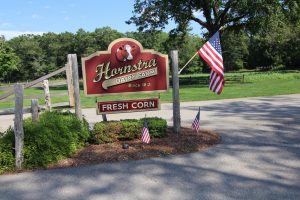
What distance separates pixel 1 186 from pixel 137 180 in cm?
212

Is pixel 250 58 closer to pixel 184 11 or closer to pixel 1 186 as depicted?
pixel 184 11

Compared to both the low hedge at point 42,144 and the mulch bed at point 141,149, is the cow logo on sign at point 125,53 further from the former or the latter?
the low hedge at point 42,144

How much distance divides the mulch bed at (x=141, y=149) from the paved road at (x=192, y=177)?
266 mm

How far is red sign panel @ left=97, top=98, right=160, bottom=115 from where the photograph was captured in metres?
9.34

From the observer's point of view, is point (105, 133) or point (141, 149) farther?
point (105, 133)

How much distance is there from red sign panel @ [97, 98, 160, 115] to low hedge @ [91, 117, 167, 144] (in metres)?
0.32

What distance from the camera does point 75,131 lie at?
8.39m

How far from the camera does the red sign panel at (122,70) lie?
917 centimetres

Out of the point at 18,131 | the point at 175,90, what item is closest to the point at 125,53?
the point at 175,90

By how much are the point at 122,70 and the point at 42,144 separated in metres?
2.74

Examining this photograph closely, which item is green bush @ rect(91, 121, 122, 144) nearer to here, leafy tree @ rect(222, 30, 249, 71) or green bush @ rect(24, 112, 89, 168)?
green bush @ rect(24, 112, 89, 168)

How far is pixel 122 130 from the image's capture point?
9000 mm

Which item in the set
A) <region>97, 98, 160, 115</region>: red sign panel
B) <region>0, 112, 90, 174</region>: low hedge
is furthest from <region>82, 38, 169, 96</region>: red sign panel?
<region>0, 112, 90, 174</region>: low hedge

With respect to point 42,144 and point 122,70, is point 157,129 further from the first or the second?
point 42,144
